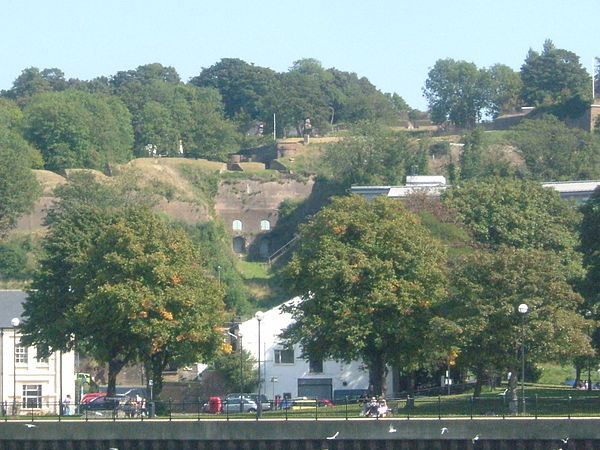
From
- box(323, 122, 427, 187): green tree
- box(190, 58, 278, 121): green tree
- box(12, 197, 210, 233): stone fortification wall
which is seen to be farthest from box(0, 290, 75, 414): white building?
box(190, 58, 278, 121): green tree

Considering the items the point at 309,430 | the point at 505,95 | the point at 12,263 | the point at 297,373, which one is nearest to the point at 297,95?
the point at 505,95

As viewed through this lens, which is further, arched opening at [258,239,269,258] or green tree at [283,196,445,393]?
arched opening at [258,239,269,258]

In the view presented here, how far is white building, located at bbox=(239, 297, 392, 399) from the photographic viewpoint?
77062 millimetres

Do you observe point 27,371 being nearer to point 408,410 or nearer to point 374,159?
point 408,410

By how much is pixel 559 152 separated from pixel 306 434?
8397cm

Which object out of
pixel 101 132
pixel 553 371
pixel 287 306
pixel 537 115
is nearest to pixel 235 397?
pixel 287 306

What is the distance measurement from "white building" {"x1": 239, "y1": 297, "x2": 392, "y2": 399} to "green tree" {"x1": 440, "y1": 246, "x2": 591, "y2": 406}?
17940 mm

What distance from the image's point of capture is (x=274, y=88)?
163750 millimetres

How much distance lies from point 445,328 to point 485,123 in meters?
105

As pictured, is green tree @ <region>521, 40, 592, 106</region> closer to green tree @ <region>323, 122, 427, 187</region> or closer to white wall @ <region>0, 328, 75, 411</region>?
green tree @ <region>323, 122, 427, 187</region>

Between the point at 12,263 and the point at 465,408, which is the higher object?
the point at 12,263

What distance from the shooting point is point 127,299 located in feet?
209

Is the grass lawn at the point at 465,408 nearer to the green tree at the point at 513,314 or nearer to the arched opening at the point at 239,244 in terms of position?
the green tree at the point at 513,314

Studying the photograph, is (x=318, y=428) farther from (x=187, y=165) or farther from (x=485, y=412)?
(x=187, y=165)
